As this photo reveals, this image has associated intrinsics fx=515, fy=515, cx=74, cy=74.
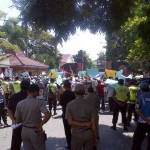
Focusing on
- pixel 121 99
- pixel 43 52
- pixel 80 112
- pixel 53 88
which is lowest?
pixel 121 99

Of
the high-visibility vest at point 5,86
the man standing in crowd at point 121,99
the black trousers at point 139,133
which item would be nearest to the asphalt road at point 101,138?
the man standing in crowd at point 121,99

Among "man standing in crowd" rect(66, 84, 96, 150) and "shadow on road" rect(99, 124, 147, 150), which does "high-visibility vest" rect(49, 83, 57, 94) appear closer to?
"shadow on road" rect(99, 124, 147, 150)

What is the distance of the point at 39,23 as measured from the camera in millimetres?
11109

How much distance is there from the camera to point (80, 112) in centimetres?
853

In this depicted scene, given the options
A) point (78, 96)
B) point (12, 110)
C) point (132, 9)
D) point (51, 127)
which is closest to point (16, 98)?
point (12, 110)

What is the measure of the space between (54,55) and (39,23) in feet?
231

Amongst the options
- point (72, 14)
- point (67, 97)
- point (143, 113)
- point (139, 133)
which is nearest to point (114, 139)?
point (67, 97)

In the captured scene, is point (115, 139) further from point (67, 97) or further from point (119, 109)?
point (67, 97)

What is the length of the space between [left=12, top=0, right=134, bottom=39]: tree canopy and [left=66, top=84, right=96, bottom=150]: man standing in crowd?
283cm

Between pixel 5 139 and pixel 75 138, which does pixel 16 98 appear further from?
pixel 5 139

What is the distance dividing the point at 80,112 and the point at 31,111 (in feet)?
2.69

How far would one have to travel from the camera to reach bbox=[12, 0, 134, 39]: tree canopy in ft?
35.1

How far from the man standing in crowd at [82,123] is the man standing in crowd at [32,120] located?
18.3 inches

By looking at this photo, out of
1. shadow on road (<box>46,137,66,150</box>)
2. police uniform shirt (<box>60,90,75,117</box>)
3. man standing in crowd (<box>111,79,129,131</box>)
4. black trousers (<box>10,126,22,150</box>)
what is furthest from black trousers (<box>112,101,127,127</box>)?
black trousers (<box>10,126,22,150</box>)
